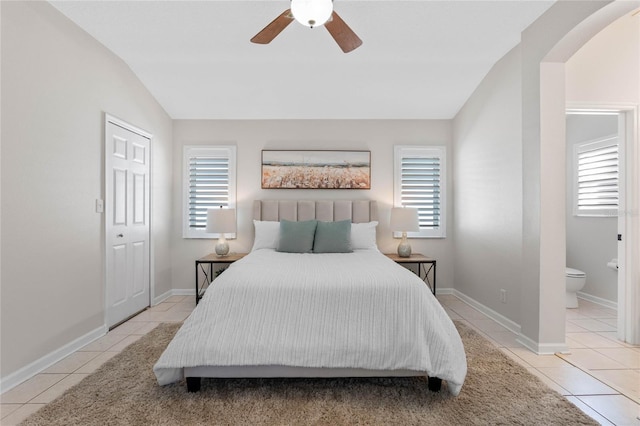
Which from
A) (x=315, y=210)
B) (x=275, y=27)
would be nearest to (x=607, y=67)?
(x=275, y=27)

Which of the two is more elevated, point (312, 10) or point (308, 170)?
point (312, 10)

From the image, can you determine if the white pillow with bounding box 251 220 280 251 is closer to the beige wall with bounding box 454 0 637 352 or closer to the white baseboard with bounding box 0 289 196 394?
the white baseboard with bounding box 0 289 196 394

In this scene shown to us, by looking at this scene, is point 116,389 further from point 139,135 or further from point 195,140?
point 195,140

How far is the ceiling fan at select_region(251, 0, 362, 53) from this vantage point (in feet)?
6.10

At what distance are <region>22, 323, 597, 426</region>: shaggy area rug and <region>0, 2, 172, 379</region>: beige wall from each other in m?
0.68

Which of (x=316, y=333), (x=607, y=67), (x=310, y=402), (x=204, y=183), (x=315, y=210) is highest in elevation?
(x=607, y=67)

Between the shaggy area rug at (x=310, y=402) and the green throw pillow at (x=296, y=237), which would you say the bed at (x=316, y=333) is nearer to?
the shaggy area rug at (x=310, y=402)

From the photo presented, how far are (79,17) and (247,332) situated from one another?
2905 mm

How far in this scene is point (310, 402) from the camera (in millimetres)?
2020

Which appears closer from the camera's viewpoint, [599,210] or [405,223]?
[599,210]

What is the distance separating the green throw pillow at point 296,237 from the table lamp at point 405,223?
3.77 ft

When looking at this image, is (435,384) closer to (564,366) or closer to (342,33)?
(564,366)

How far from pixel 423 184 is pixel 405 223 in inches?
29.2

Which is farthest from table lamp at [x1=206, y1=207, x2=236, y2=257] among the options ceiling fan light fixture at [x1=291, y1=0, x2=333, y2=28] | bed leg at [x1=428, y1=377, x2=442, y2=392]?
bed leg at [x1=428, y1=377, x2=442, y2=392]
